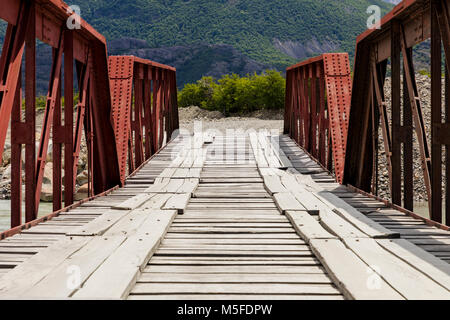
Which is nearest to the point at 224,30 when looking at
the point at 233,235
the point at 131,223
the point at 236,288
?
the point at 131,223

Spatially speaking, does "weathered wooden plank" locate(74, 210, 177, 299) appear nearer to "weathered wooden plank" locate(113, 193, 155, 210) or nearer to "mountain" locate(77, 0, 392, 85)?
"weathered wooden plank" locate(113, 193, 155, 210)

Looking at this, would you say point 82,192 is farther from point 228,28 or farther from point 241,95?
point 228,28

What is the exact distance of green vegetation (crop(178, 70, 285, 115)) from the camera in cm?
3525

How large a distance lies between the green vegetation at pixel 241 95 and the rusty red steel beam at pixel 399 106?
89.5ft

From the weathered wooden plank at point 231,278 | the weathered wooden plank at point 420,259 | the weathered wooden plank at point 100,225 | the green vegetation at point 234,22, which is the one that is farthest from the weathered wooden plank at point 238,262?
the green vegetation at point 234,22

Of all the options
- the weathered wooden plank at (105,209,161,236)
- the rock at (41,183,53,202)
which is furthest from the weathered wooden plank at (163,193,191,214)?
the rock at (41,183,53,202)

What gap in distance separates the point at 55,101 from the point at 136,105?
4.96 meters

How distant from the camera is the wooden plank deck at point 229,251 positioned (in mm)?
3033

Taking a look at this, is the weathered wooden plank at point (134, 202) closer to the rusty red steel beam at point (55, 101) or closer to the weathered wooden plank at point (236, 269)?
the rusty red steel beam at point (55, 101)

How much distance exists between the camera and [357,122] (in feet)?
25.9

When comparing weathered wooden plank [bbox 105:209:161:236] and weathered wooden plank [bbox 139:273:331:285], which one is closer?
weathered wooden plank [bbox 139:273:331:285]

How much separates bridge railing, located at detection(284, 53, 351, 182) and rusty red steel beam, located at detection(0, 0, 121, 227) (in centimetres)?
364

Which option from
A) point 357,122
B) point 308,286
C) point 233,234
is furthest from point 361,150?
point 308,286

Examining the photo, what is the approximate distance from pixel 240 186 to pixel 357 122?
6.50 feet
